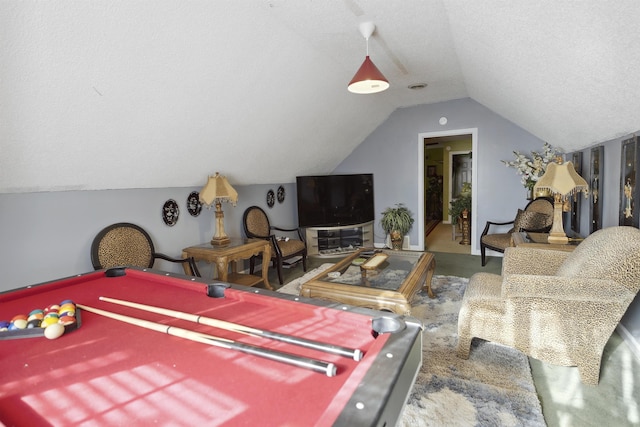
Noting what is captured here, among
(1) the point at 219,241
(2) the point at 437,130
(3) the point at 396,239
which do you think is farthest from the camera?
(3) the point at 396,239

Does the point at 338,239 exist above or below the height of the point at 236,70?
below

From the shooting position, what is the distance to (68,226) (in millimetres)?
2799

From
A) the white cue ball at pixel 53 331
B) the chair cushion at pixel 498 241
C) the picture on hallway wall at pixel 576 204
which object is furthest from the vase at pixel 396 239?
the white cue ball at pixel 53 331

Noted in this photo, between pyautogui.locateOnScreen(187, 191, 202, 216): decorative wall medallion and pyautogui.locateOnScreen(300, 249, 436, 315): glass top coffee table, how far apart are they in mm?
1902

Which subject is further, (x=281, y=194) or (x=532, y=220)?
(x=281, y=194)

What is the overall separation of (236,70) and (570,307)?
3.05 meters

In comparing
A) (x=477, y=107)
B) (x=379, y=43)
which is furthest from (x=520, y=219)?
(x=379, y=43)

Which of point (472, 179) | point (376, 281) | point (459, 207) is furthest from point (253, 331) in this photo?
point (459, 207)

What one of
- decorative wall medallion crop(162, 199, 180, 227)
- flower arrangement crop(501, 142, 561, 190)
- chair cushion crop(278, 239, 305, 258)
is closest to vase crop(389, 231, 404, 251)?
chair cushion crop(278, 239, 305, 258)

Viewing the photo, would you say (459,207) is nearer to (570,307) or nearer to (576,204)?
(576,204)

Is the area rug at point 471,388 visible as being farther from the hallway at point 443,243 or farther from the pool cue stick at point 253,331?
the hallway at point 443,243

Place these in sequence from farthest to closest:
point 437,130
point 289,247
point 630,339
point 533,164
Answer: point 437,130 → point 533,164 → point 289,247 → point 630,339

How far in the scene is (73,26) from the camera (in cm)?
184

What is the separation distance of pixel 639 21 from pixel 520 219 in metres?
3.47
